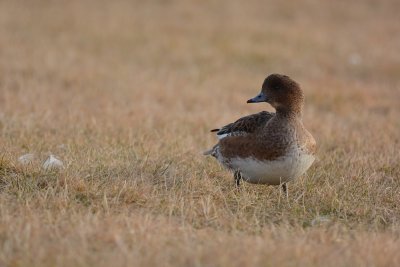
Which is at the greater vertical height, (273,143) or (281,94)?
(281,94)

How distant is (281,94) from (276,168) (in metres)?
0.82

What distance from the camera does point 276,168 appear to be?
5.51 m

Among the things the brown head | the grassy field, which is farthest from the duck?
the grassy field

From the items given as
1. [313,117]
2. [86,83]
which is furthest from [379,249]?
[86,83]

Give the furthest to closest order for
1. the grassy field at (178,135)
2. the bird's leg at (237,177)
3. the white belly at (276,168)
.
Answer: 1. the bird's leg at (237,177)
2. the white belly at (276,168)
3. the grassy field at (178,135)

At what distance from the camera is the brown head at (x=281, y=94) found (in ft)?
19.6

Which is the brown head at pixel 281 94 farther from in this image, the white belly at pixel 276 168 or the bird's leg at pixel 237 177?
the bird's leg at pixel 237 177

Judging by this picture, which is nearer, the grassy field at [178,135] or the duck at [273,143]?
the grassy field at [178,135]

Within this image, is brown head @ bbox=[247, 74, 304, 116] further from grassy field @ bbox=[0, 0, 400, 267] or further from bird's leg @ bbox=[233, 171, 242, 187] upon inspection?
grassy field @ bbox=[0, 0, 400, 267]

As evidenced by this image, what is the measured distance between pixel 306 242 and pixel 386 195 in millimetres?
1731

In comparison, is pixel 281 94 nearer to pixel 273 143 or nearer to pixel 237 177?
pixel 273 143

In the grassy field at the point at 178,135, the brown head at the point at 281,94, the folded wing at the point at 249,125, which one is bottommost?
the grassy field at the point at 178,135

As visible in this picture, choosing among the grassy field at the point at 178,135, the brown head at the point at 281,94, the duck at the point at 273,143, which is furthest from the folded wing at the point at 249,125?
the grassy field at the point at 178,135

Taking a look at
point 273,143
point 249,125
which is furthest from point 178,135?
point 273,143
